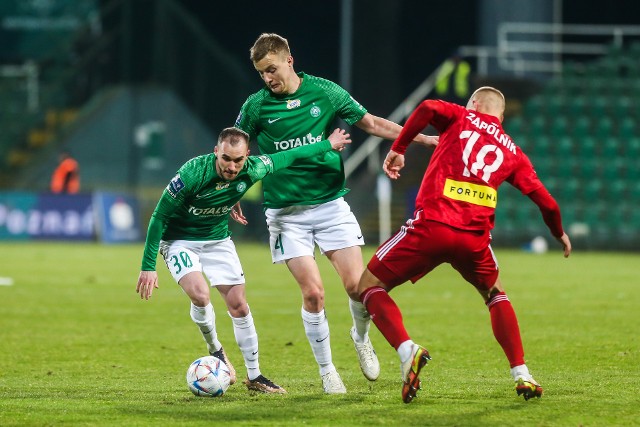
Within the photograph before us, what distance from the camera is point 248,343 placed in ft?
24.8

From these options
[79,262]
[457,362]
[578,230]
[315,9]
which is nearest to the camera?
[457,362]

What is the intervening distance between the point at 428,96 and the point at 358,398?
25.4 meters

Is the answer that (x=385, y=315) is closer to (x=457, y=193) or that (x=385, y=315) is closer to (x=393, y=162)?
(x=457, y=193)

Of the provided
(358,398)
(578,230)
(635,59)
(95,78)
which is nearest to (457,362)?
(358,398)

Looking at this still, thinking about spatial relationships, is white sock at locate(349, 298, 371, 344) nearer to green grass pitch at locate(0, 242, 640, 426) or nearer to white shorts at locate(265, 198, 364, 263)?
green grass pitch at locate(0, 242, 640, 426)

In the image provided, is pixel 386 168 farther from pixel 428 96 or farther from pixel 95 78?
pixel 95 78

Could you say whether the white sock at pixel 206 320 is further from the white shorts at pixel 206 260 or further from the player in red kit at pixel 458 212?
the player in red kit at pixel 458 212

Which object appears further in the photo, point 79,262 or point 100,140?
point 100,140

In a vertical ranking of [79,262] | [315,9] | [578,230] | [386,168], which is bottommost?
[578,230]

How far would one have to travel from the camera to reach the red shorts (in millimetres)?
6746

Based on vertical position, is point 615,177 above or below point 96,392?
below

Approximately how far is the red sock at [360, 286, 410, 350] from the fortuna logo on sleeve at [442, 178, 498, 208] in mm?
718

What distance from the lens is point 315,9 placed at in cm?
3594

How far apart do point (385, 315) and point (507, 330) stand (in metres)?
0.73
